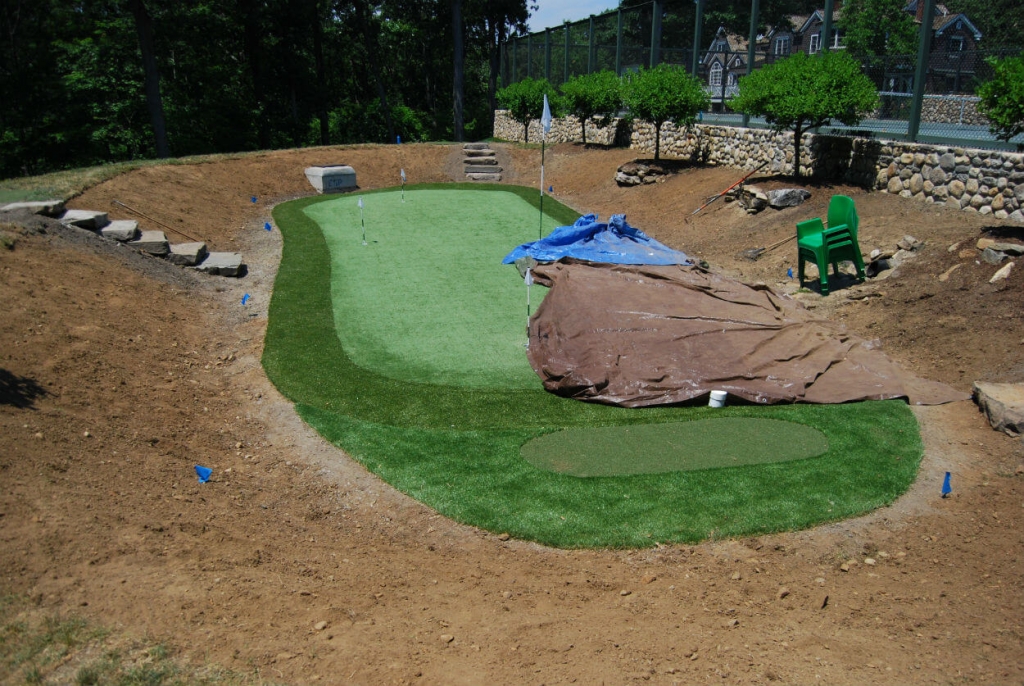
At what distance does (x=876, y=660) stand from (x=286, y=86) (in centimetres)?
3679

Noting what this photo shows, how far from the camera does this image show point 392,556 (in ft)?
16.9

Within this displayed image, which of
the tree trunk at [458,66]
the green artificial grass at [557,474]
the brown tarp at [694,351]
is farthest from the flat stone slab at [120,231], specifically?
the tree trunk at [458,66]

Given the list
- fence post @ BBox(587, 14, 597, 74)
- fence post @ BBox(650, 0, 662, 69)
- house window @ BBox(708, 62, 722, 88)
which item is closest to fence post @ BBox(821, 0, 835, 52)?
house window @ BBox(708, 62, 722, 88)

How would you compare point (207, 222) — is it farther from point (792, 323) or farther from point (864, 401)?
point (864, 401)

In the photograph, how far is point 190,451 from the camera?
6441mm

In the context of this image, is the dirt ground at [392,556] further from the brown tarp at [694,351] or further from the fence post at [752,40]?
the fence post at [752,40]

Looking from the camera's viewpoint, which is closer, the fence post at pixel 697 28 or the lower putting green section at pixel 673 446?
the lower putting green section at pixel 673 446

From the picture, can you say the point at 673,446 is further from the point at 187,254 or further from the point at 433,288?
the point at 187,254

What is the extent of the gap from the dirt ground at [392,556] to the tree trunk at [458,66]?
86.0 feet

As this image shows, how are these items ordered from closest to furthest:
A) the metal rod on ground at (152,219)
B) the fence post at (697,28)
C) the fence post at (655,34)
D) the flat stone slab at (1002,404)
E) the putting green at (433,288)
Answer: the flat stone slab at (1002,404)
the putting green at (433,288)
the metal rod on ground at (152,219)
the fence post at (697,28)
the fence post at (655,34)

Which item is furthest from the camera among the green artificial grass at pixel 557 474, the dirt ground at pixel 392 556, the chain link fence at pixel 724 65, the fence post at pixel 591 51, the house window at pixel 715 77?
the fence post at pixel 591 51

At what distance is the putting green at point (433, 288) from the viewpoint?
28.9 ft

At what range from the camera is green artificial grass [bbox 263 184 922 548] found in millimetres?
5516

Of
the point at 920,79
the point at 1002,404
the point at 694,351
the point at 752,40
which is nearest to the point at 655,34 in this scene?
the point at 752,40
